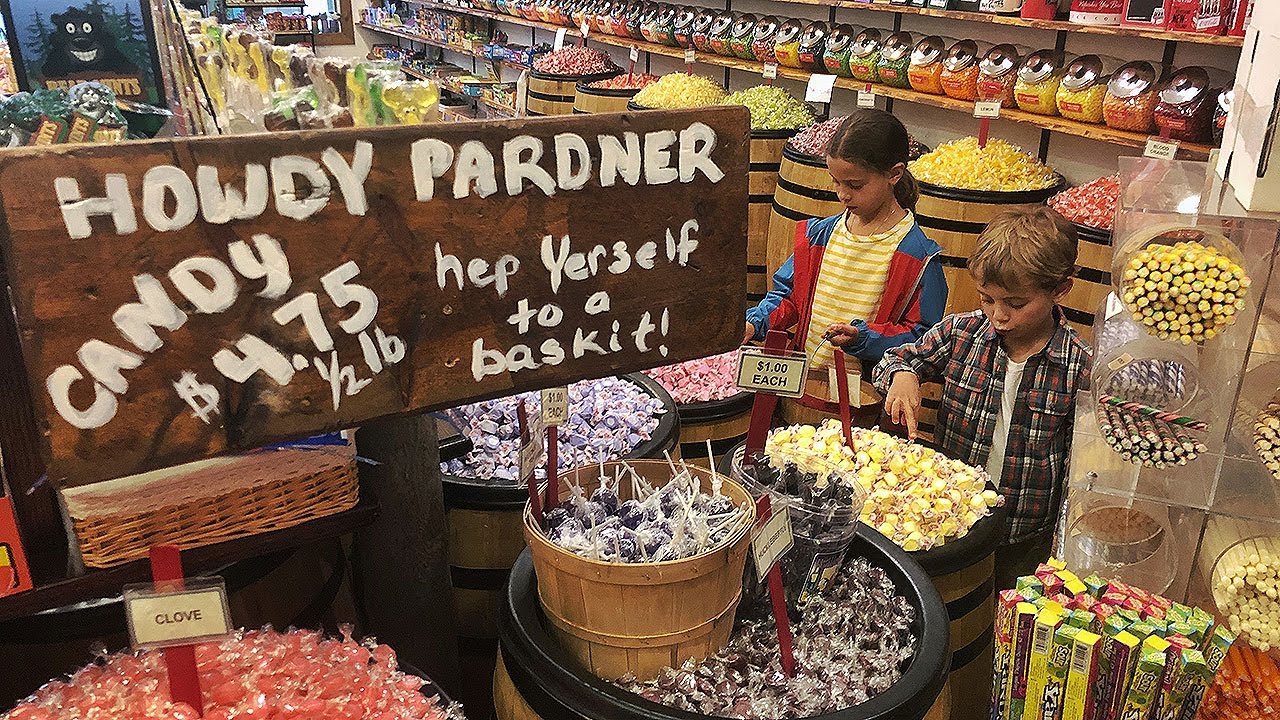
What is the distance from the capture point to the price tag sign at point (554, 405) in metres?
1.36

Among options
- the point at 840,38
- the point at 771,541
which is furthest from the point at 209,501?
the point at 840,38

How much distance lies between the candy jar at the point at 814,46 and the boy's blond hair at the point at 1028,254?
311 cm

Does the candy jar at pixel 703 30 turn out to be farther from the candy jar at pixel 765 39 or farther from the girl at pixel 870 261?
the girl at pixel 870 261

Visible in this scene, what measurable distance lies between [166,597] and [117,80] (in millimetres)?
3724

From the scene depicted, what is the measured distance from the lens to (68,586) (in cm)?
143

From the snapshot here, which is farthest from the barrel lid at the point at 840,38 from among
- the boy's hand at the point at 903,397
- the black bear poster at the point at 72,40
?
the black bear poster at the point at 72,40

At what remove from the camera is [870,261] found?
2947mm

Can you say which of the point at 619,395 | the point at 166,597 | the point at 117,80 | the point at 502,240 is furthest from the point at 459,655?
the point at 117,80

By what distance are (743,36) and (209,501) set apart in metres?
5.01

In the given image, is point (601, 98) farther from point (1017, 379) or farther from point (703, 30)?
point (1017, 379)

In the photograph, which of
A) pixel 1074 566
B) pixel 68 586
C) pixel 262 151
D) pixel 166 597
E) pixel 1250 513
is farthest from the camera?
Result: pixel 1074 566

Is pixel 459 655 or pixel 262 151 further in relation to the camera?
pixel 459 655

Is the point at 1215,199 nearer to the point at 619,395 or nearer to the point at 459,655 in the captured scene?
the point at 619,395

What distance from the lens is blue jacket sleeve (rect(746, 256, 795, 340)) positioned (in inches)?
124
